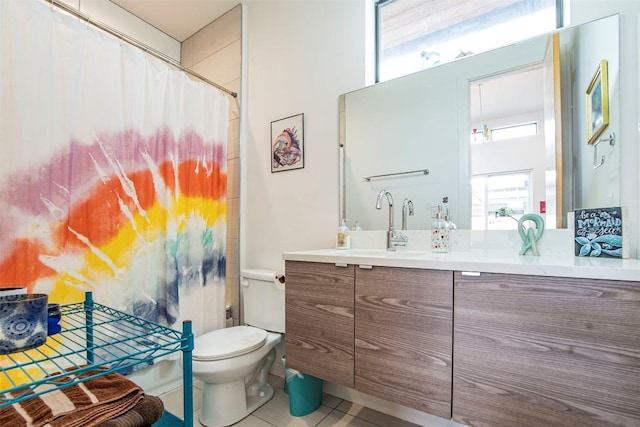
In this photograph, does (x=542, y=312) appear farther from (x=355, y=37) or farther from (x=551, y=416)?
(x=355, y=37)

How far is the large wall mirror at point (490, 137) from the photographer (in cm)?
123

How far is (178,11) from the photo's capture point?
2.34 meters

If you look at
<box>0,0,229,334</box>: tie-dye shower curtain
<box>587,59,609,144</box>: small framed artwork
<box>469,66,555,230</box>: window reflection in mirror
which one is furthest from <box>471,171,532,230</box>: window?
<box>0,0,229,334</box>: tie-dye shower curtain

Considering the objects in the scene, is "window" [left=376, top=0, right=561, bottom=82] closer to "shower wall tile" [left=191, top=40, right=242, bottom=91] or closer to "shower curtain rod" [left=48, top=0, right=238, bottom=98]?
"shower wall tile" [left=191, top=40, right=242, bottom=91]

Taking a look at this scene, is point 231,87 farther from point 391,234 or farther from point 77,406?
point 77,406

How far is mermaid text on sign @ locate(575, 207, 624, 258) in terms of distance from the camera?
108cm

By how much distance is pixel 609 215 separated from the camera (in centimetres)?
109

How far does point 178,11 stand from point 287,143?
1407mm

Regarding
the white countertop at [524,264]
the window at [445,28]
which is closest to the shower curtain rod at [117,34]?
the window at [445,28]

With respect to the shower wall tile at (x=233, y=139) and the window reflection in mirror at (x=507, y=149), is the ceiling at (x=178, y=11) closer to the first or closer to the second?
the shower wall tile at (x=233, y=139)

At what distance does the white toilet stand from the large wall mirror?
71 cm

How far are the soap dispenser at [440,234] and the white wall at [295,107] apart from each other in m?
0.58

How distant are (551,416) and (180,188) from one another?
75.8 inches

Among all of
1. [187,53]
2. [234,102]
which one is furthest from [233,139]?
[187,53]
